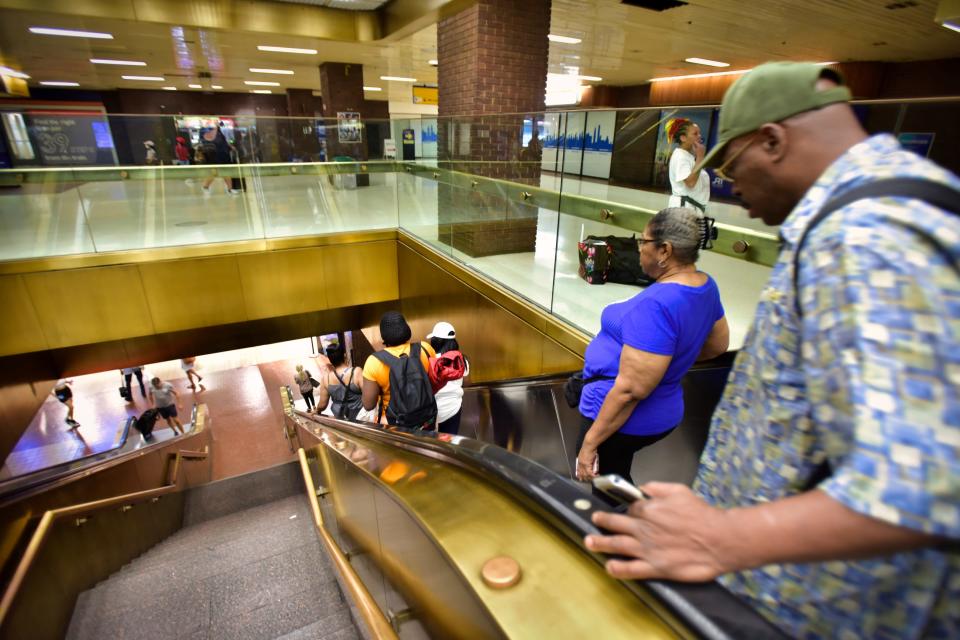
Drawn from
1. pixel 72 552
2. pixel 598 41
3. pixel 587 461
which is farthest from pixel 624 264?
pixel 598 41

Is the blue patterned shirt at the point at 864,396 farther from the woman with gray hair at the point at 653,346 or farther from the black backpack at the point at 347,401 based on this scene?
the black backpack at the point at 347,401

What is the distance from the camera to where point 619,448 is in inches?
98.2

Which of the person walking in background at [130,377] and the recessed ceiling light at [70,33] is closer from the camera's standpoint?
the recessed ceiling light at [70,33]

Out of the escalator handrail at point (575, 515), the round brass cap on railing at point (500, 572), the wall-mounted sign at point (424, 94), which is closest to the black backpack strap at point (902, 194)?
the escalator handrail at point (575, 515)

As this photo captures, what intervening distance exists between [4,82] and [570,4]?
18.7 m

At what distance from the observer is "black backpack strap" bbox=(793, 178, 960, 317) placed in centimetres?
64

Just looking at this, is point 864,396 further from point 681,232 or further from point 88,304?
point 88,304

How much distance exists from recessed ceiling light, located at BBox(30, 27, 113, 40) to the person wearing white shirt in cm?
1256

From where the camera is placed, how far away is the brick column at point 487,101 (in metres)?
5.35

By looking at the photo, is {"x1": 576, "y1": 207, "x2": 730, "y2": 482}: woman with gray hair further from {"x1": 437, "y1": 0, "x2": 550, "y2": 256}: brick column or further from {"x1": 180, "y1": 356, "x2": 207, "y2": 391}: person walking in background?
{"x1": 180, "y1": 356, "x2": 207, "y2": 391}: person walking in background

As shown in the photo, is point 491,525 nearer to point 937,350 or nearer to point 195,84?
point 937,350

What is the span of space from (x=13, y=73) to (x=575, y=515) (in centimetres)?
2308

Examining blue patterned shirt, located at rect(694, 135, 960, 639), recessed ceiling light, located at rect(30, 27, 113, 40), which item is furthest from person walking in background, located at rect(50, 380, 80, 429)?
blue patterned shirt, located at rect(694, 135, 960, 639)

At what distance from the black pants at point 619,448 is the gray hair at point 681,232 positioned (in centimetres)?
92
